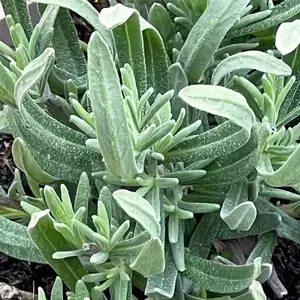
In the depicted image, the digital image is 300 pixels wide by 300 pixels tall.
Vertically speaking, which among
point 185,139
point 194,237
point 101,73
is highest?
point 101,73

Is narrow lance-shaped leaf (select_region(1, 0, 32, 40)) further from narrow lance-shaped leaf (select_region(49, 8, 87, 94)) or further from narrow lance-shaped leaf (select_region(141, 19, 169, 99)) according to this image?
narrow lance-shaped leaf (select_region(141, 19, 169, 99))

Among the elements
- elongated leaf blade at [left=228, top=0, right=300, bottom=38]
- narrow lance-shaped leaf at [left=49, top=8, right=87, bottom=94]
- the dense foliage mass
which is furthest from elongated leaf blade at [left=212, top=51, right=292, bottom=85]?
narrow lance-shaped leaf at [left=49, top=8, right=87, bottom=94]

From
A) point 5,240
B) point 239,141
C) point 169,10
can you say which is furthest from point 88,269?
point 169,10

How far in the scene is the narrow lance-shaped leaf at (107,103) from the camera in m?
0.54

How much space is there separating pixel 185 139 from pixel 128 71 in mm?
89

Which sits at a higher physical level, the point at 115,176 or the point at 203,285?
the point at 115,176

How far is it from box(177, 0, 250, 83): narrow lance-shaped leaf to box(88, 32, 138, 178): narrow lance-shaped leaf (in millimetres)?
178

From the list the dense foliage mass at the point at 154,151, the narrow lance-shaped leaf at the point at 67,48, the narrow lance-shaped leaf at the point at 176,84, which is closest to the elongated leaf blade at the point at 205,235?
the dense foliage mass at the point at 154,151

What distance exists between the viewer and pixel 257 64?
0.63 metres

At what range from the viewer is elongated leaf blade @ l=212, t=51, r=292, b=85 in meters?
0.61

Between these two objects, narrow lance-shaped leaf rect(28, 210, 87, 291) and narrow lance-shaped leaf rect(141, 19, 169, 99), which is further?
narrow lance-shaped leaf rect(141, 19, 169, 99)

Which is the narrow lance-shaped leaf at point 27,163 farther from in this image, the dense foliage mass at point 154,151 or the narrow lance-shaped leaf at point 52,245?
the narrow lance-shaped leaf at point 52,245

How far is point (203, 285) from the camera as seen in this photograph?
676mm

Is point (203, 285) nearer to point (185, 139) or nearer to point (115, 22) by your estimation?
point (185, 139)
